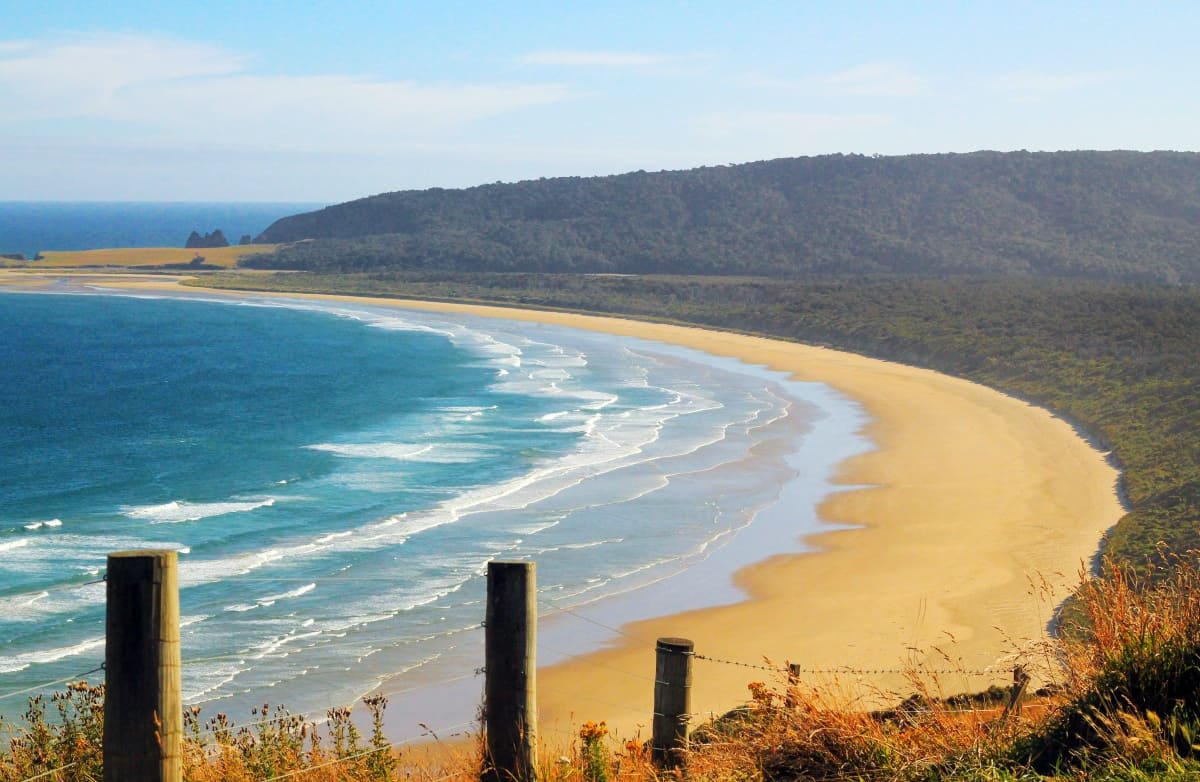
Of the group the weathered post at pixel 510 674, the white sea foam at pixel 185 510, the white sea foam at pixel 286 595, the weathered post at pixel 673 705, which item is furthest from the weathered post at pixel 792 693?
the white sea foam at pixel 185 510

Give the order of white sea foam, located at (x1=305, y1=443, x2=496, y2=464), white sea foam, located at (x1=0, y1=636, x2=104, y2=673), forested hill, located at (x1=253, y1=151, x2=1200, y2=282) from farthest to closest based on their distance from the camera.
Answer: forested hill, located at (x1=253, y1=151, x2=1200, y2=282) → white sea foam, located at (x1=305, y1=443, x2=496, y2=464) → white sea foam, located at (x1=0, y1=636, x2=104, y2=673)

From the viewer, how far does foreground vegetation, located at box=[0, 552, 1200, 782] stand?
4.61 meters

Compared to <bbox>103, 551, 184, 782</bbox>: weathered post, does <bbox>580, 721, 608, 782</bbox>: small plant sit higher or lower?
lower

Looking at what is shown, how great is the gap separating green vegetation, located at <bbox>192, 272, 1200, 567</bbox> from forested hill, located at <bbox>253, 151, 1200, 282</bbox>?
33.2 ft

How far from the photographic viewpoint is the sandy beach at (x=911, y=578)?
12.8 metres

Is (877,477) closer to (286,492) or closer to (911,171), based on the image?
(286,492)

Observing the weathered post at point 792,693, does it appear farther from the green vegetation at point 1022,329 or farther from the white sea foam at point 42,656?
the white sea foam at point 42,656

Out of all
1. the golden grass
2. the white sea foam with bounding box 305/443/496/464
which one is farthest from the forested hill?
the white sea foam with bounding box 305/443/496/464

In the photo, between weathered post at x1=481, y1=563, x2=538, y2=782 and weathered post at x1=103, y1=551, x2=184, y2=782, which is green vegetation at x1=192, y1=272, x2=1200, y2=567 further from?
weathered post at x1=103, y1=551, x2=184, y2=782

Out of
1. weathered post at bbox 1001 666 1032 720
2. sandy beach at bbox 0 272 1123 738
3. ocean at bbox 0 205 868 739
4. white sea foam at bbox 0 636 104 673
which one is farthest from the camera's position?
ocean at bbox 0 205 868 739

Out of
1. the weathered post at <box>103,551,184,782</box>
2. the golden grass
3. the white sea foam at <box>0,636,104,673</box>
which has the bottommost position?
the white sea foam at <box>0,636,104,673</box>

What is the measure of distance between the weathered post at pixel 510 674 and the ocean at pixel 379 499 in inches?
119

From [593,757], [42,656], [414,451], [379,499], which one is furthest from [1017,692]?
[414,451]

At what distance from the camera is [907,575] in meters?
17.7
